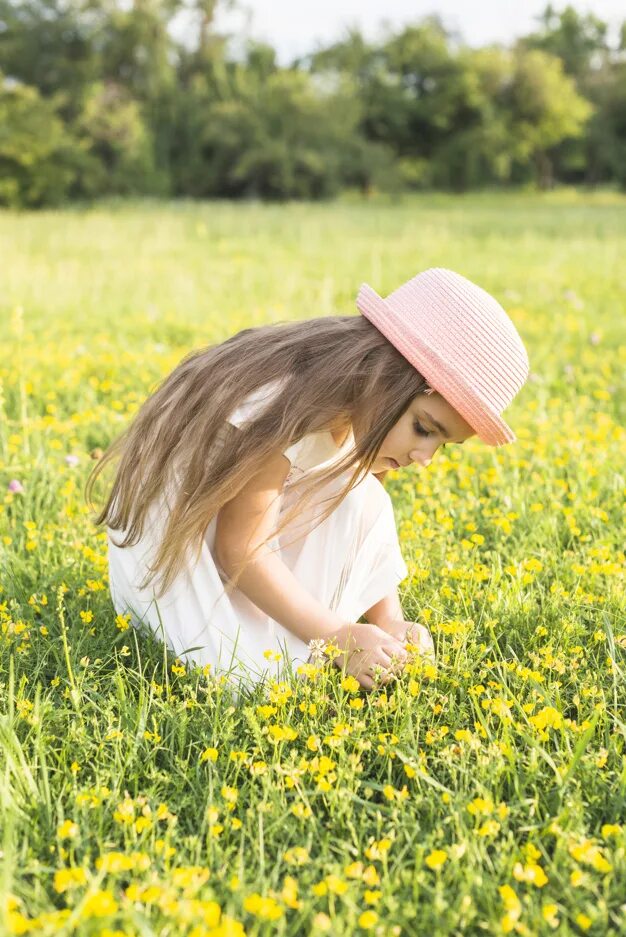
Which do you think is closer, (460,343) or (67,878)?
(67,878)

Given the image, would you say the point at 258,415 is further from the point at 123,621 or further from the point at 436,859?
the point at 436,859

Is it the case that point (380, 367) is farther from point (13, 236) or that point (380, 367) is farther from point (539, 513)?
point (13, 236)

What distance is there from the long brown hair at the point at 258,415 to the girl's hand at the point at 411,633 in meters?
0.39

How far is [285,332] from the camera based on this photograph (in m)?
2.24

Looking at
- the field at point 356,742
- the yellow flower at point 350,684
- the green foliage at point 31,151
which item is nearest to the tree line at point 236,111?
the green foliage at point 31,151

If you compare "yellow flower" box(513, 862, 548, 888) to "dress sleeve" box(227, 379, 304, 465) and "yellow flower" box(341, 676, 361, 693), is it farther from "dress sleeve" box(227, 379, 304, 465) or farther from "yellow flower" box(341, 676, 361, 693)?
"dress sleeve" box(227, 379, 304, 465)

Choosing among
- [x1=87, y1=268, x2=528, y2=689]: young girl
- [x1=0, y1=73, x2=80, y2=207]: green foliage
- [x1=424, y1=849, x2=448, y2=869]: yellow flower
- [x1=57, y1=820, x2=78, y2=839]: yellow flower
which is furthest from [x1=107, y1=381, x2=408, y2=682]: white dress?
[x1=0, y1=73, x2=80, y2=207]: green foliage

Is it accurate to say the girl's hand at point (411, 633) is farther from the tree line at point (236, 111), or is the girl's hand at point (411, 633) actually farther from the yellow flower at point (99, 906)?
the tree line at point (236, 111)

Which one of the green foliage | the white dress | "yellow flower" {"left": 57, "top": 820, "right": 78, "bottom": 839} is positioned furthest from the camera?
the green foliage

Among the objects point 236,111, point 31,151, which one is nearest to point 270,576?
point 31,151

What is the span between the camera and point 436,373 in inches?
78.3

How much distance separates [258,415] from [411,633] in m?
0.71

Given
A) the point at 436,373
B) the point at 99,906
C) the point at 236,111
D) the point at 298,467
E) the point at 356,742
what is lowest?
the point at 356,742

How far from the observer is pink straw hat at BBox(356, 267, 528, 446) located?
199cm
